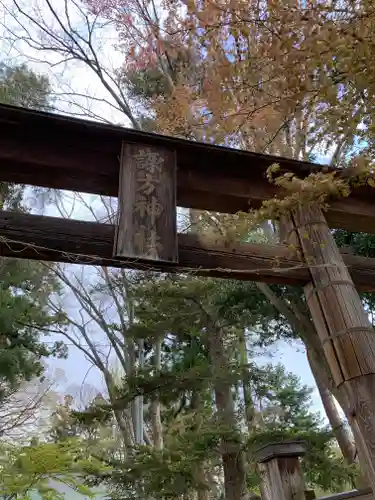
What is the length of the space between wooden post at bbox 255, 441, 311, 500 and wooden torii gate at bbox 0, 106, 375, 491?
527 millimetres

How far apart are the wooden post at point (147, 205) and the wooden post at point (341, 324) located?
3.61 ft

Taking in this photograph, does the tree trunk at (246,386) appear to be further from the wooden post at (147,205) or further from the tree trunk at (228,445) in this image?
the wooden post at (147,205)

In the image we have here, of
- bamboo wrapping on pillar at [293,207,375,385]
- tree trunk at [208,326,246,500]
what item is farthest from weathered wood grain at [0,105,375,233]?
tree trunk at [208,326,246,500]

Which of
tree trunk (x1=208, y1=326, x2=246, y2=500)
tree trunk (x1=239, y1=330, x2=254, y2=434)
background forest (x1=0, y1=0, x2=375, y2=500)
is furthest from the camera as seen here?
tree trunk (x1=239, y1=330, x2=254, y2=434)

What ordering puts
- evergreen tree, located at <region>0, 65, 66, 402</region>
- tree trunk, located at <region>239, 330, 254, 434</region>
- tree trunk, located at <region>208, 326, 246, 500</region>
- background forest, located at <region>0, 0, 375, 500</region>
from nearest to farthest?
background forest, located at <region>0, 0, 375, 500</region>
tree trunk, located at <region>208, 326, 246, 500</region>
tree trunk, located at <region>239, 330, 254, 434</region>
evergreen tree, located at <region>0, 65, 66, 402</region>

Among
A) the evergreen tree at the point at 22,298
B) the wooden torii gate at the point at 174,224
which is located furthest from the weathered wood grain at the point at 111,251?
the evergreen tree at the point at 22,298

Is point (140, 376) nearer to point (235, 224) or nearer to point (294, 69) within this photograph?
point (235, 224)

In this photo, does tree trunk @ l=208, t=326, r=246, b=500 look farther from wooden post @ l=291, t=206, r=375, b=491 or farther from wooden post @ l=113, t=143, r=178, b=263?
wooden post @ l=113, t=143, r=178, b=263

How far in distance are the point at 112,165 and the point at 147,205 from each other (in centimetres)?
54

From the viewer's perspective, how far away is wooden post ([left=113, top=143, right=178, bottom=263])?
8.93 ft

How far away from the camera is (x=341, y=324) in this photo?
9.64 ft

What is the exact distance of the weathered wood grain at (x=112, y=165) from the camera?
9.93ft

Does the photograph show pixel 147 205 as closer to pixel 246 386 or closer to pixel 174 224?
pixel 174 224

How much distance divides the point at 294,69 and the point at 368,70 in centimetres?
35
